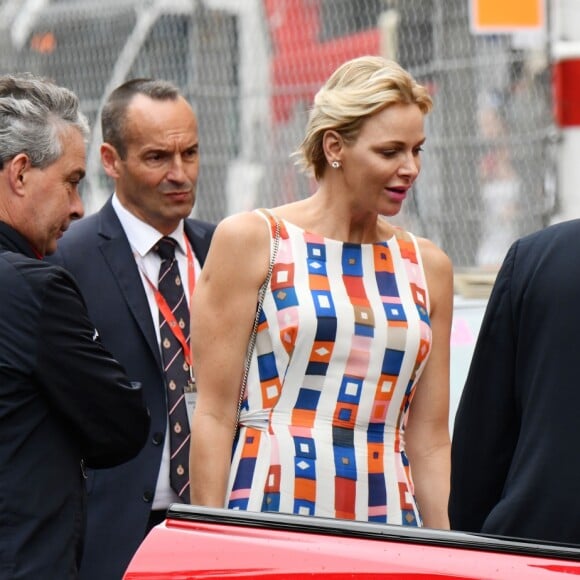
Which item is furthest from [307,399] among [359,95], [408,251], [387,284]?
[359,95]

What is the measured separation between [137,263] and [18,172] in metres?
0.95

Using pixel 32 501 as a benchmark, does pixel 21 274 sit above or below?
above

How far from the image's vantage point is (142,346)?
399cm

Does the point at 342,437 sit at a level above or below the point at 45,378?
below

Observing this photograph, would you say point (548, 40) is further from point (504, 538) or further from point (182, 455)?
point (504, 538)

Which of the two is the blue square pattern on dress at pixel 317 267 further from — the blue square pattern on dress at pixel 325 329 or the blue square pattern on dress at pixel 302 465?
the blue square pattern on dress at pixel 302 465

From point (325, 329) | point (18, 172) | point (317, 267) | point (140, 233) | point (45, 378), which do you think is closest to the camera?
point (45, 378)

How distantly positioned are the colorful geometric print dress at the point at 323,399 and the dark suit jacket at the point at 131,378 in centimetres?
47

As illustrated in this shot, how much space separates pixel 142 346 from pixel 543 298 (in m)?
1.62

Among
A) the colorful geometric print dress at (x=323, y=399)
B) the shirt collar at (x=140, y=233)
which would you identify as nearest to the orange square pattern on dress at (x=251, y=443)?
the colorful geometric print dress at (x=323, y=399)

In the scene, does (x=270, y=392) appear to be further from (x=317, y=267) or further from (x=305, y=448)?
(x=317, y=267)

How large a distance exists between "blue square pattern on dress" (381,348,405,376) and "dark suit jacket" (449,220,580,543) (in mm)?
662

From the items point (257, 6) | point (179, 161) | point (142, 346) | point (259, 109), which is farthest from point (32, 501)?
point (257, 6)

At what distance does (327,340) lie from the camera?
3.43m
